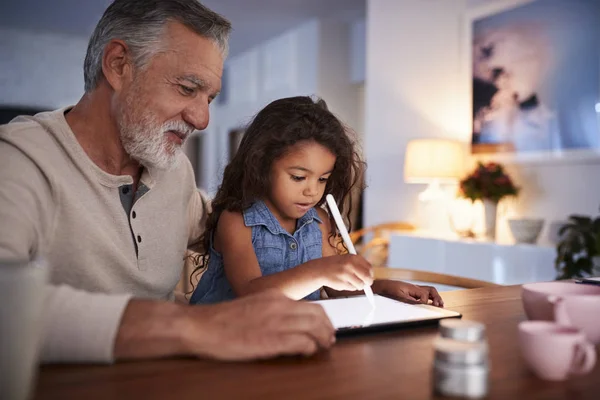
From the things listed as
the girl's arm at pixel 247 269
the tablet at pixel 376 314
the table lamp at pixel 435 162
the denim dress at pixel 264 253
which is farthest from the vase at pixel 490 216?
the tablet at pixel 376 314

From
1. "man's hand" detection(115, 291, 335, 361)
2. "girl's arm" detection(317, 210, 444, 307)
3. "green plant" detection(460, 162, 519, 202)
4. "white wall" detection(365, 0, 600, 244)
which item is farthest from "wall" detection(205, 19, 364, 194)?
"man's hand" detection(115, 291, 335, 361)

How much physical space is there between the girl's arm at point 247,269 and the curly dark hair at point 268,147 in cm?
6

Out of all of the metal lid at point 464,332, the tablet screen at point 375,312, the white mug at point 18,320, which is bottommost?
the tablet screen at point 375,312

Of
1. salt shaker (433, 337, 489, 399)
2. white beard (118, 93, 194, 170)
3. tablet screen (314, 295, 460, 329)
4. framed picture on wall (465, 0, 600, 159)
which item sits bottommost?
tablet screen (314, 295, 460, 329)

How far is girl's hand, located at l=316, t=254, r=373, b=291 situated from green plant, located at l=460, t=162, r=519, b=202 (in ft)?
9.25

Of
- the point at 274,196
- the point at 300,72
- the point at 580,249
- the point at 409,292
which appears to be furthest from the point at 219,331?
the point at 300,72

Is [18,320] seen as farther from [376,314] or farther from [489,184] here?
[489,184]

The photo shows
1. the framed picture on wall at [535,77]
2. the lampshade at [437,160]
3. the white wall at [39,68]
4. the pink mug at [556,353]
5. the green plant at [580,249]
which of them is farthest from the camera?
the white wall at [39,68]

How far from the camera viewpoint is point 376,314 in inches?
35.9

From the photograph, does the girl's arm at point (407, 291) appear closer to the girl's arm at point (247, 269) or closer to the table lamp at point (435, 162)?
the girl's arm at point (247, 269)

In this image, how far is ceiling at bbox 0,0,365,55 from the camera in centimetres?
595

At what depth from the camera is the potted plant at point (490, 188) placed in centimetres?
357

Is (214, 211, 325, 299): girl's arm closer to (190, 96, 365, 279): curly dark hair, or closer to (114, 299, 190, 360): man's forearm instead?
(190, 96, 365, 279): curly dark hair

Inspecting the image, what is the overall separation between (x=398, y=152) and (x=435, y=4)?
1247 millimetres
